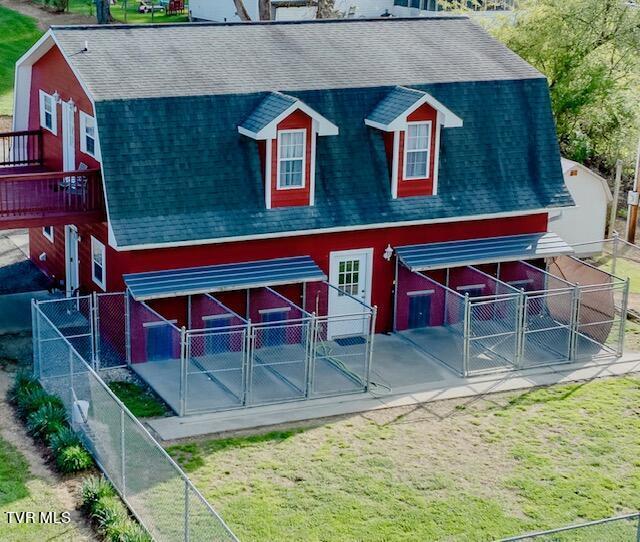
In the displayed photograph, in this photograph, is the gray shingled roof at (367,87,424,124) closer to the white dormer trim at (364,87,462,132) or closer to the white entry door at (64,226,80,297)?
the white dormer trim at (364,87,462,132)

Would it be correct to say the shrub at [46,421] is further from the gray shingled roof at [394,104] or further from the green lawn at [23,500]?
the gray shingled roof at [394,104]

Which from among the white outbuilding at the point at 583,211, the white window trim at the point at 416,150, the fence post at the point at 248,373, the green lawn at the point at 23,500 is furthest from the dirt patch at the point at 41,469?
the white outbuilding at the point at 583,211

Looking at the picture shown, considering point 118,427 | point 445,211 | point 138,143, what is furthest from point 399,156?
point 118,427

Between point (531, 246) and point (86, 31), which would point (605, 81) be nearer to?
point (531, 246)

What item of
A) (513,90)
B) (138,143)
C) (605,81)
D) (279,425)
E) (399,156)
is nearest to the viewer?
(279,425)

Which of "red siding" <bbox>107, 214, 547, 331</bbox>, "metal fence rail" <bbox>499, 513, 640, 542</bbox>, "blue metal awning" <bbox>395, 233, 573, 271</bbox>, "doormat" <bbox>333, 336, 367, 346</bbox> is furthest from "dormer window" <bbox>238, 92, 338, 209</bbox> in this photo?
"metal fence rail" <bbox>499, 513, 640, 542</bbox>

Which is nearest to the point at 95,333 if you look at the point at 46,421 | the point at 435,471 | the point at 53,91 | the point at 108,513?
the point at 46,421
